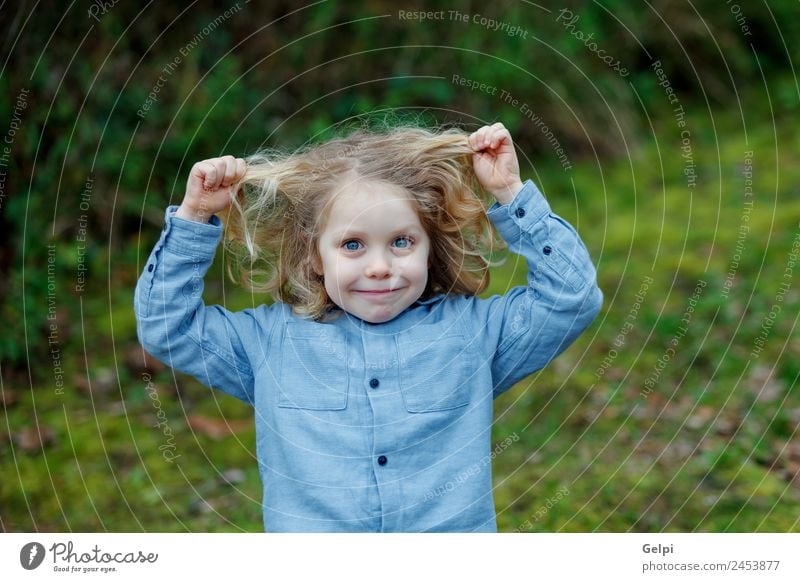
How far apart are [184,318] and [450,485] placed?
724 mm

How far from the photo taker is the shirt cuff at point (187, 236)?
94.0 inches

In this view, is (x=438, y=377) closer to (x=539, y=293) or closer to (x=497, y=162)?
(x=539, y=293)

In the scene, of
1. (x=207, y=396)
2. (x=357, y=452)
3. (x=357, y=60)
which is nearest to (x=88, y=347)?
(x=207, y=396)

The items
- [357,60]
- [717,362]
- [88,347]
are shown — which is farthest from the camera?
[357,60]

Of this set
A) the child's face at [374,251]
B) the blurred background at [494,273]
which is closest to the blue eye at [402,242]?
the child's face at [374,251]

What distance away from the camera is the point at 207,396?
4.34 meters

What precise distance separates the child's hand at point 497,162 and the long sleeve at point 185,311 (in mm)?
633

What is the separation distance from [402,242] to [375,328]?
0.74ft

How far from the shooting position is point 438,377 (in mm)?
2420

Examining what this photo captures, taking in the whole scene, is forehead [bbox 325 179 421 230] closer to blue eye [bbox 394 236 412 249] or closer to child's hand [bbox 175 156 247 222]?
blue eye [bbox 394 236 412 249]

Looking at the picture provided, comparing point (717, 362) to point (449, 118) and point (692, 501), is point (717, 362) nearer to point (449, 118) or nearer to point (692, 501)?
point (692, 501)

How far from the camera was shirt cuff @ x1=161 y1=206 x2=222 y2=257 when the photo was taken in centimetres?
239
